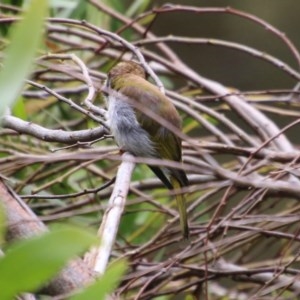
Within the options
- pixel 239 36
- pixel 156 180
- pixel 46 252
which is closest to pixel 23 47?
pixel 46 252

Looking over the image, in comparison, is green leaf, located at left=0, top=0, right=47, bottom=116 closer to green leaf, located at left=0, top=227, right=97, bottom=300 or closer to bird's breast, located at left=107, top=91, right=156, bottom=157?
green leaf, located at left=0, top=227, right=97, bottom=300

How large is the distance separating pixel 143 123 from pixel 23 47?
4.97ft

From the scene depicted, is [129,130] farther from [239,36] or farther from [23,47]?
[239,36]

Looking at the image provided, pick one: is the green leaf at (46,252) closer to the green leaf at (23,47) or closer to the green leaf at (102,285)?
the green leaf at (102,285)

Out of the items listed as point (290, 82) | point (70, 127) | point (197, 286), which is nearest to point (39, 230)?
point (197, 286)

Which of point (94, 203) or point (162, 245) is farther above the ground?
point (94, 203)

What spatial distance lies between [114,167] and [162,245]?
2.20 ft

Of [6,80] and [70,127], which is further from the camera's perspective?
[70,127]

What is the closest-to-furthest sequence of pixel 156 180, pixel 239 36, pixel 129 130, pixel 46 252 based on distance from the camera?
pixel 46 252 < pixel 129 130 < pixel 156 180 < pixel 239 36

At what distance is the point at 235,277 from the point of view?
2.42 metres

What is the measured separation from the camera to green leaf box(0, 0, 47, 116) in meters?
0.90

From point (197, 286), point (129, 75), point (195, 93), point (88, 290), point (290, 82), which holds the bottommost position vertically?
point (88, 290)

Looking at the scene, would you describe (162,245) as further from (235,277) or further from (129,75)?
(129,75)

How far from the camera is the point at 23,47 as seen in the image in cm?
91
